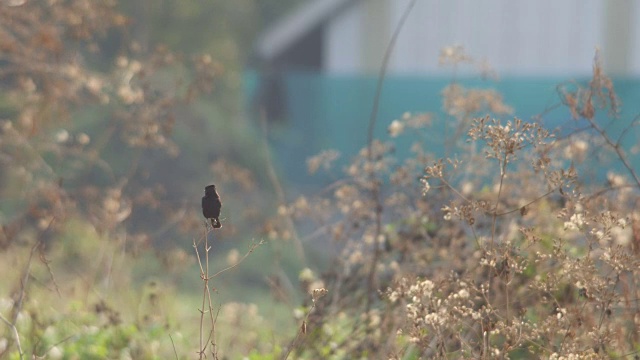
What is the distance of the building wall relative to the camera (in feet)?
51.1

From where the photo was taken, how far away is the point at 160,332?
207 inches

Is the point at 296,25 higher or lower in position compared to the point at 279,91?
higher

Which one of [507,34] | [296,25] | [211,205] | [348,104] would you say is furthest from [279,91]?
[211,205]

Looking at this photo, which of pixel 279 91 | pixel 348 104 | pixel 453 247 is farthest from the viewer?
pixel 279 91

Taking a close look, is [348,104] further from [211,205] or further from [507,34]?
[211,205]

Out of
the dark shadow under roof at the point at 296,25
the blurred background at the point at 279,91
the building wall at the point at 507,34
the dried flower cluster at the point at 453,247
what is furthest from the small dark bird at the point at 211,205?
the dark shadow under roof at the point at 296,25

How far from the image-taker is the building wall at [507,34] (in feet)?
51.1

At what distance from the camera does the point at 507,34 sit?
643 inches

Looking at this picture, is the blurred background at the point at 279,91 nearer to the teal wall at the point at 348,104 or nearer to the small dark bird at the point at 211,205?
the teal wall at the point at 348,104

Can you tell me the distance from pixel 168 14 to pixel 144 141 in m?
9.63

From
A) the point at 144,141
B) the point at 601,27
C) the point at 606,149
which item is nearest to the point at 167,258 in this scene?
the point at 144,141

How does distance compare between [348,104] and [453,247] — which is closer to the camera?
[453,247]

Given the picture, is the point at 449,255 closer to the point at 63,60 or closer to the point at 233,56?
the point at 63,60

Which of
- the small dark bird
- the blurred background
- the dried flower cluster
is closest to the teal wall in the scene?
the blurred background
